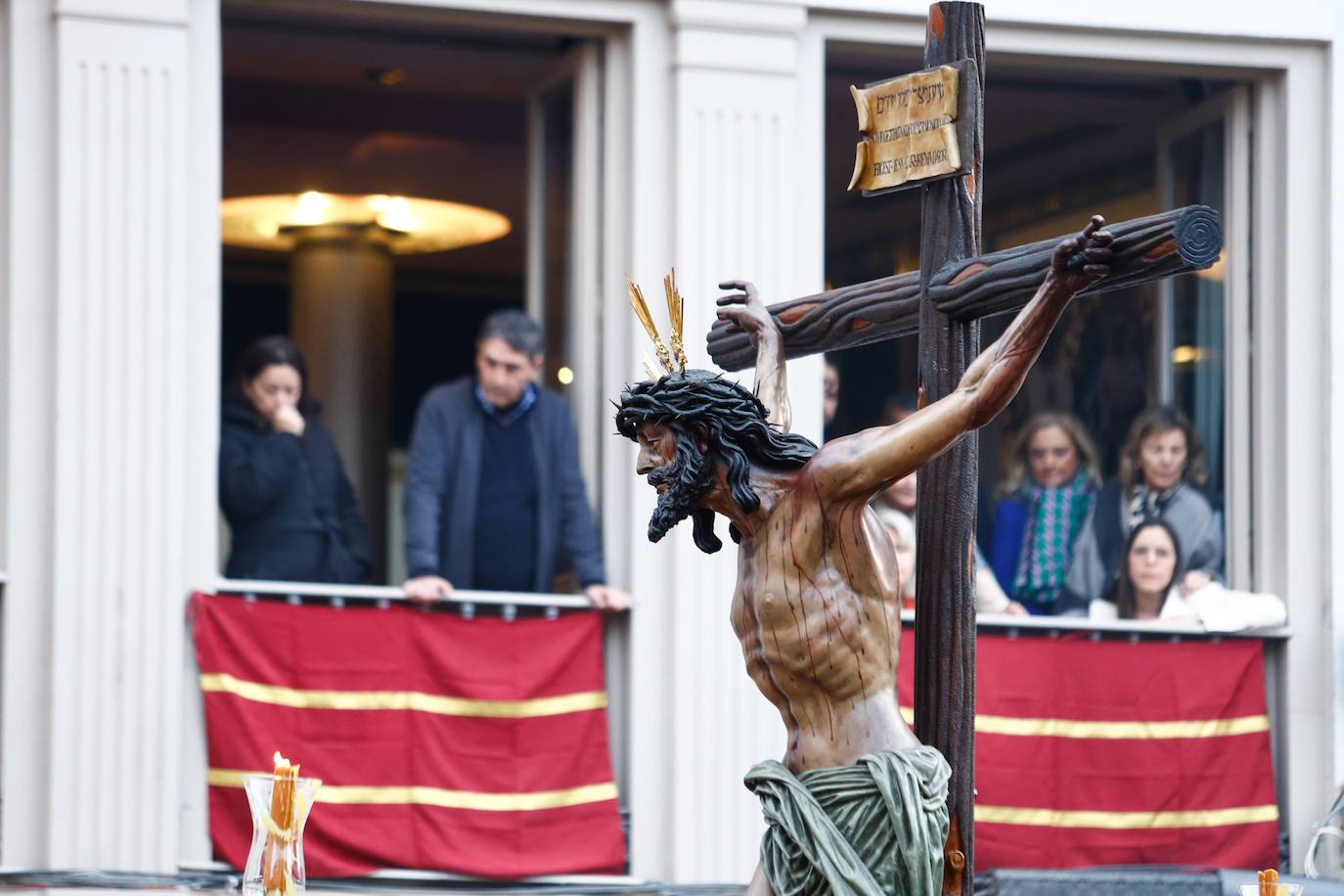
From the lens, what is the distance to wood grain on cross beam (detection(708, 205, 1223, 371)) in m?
5.76

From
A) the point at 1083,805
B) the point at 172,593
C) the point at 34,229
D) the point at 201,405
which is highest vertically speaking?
the point at 34,229

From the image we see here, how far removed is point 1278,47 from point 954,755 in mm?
5941

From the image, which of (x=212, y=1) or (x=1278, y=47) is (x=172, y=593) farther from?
(x=1278, y=47)

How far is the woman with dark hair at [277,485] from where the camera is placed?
10.4 meters

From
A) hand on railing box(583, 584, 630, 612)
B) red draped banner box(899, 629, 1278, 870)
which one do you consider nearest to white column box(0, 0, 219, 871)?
hand on railing box(583, 584, 630, 612)

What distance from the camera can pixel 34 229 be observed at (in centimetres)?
1014

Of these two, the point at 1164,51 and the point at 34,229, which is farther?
the point at 1164,51

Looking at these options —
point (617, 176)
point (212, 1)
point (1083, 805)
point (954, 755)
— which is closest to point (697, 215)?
point (617, 176)

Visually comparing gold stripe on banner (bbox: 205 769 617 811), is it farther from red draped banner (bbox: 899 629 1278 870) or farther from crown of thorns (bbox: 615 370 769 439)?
crown of thorns (bbox: 615 370 769 439)

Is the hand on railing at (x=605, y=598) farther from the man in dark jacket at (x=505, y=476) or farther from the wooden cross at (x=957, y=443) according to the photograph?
the wooden cross at (x=957, y=443)

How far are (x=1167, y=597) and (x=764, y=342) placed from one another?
488cm

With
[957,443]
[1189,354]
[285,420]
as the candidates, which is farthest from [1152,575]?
[957,443]

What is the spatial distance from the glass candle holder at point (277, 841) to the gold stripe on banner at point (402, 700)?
4.08 metres

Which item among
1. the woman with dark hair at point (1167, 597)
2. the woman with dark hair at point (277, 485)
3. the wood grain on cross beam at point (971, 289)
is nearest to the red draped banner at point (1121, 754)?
the woman with dark hair at point (1167, 597)
